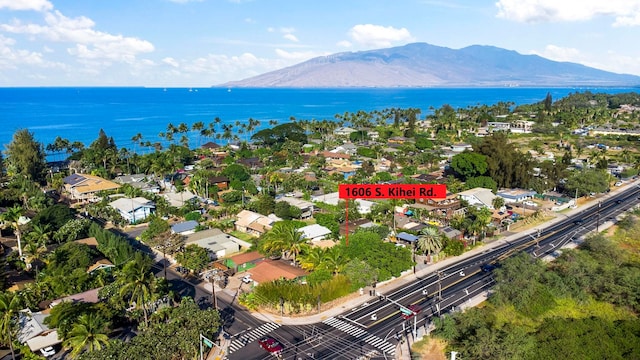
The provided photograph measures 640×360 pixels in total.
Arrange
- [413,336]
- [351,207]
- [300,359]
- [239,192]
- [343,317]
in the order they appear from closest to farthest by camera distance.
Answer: [300,359] → [413,336] → [343,317] → [351,207] → [239,192]

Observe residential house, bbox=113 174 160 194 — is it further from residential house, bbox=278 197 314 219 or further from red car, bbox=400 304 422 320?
red car, bbox=400 304 422 320

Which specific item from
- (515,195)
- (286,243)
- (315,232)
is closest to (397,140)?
(515,195)

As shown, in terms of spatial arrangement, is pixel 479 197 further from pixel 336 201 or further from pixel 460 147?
pixel 460 147

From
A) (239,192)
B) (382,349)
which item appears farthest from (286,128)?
(382,349)

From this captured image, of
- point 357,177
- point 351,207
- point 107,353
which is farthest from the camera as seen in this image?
point 357,177

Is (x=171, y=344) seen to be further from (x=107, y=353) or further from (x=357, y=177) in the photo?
(x=357, y=177)

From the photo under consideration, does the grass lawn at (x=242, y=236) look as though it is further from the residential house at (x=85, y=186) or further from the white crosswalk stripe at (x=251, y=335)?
the residential house at (x=85, y=186)

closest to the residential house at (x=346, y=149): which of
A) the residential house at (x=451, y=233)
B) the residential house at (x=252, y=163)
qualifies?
the residential house at (x=252, y=163)
